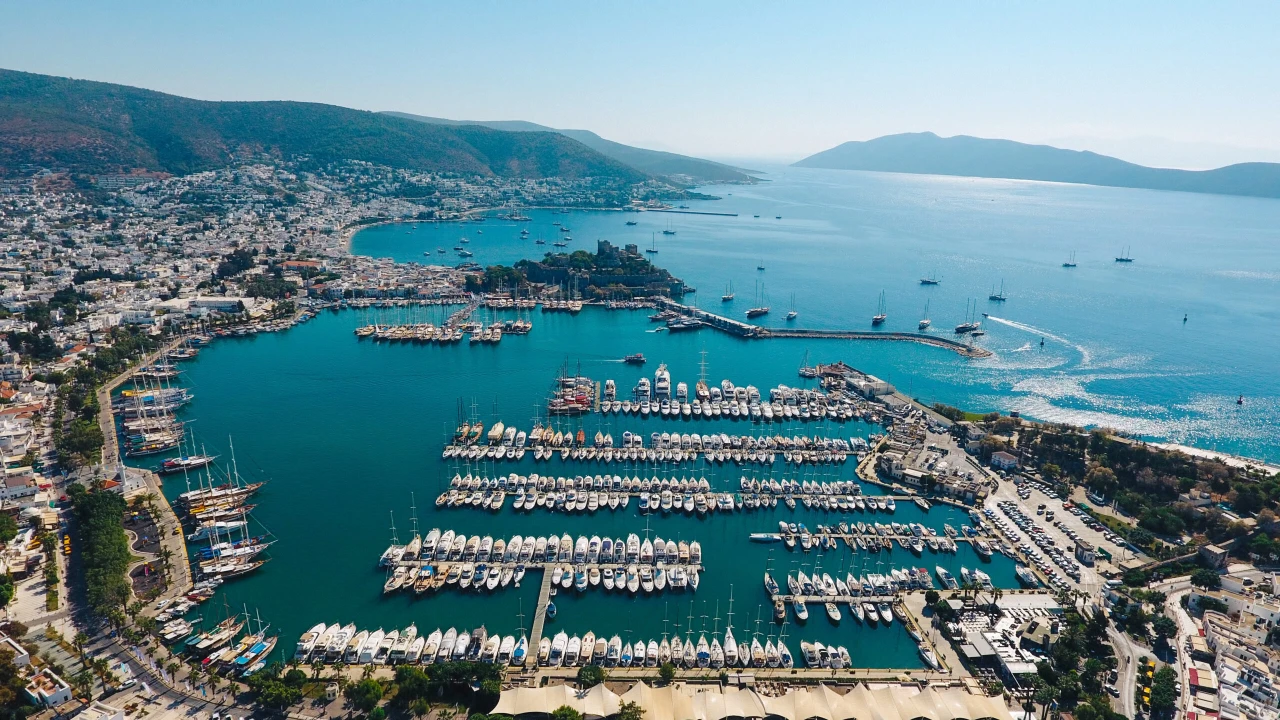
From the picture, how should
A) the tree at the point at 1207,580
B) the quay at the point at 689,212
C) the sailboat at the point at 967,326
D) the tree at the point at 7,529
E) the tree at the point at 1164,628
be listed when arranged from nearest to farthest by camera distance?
1. the tree at the point at 1164,628
2. the tree at the point at 1207,580
3. the tree at the point at 7,529
4. the sailboat at the point at 967,326
5. the quay at the point at 689,212

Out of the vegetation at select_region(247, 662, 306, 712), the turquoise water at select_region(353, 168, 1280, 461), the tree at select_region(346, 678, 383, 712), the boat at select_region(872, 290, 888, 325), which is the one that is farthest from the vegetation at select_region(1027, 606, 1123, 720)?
the boat at select_region(872, 290, 888, 325)

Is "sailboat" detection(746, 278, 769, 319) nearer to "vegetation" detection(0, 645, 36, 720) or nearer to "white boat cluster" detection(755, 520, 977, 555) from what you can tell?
"white boat cluster" detection(755, 520, 977, 555)

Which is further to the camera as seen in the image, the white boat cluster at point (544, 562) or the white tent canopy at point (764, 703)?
the white boat cluster at point (544, 562)

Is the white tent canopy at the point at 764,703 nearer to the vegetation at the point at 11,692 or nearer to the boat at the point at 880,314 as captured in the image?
the vegetation at the point at 11,692

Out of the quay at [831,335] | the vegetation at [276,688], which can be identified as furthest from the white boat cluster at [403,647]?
the quay at [831,335]

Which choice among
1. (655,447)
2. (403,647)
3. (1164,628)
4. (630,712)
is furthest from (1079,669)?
A: (403,647)

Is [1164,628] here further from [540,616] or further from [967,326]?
[967,326]
